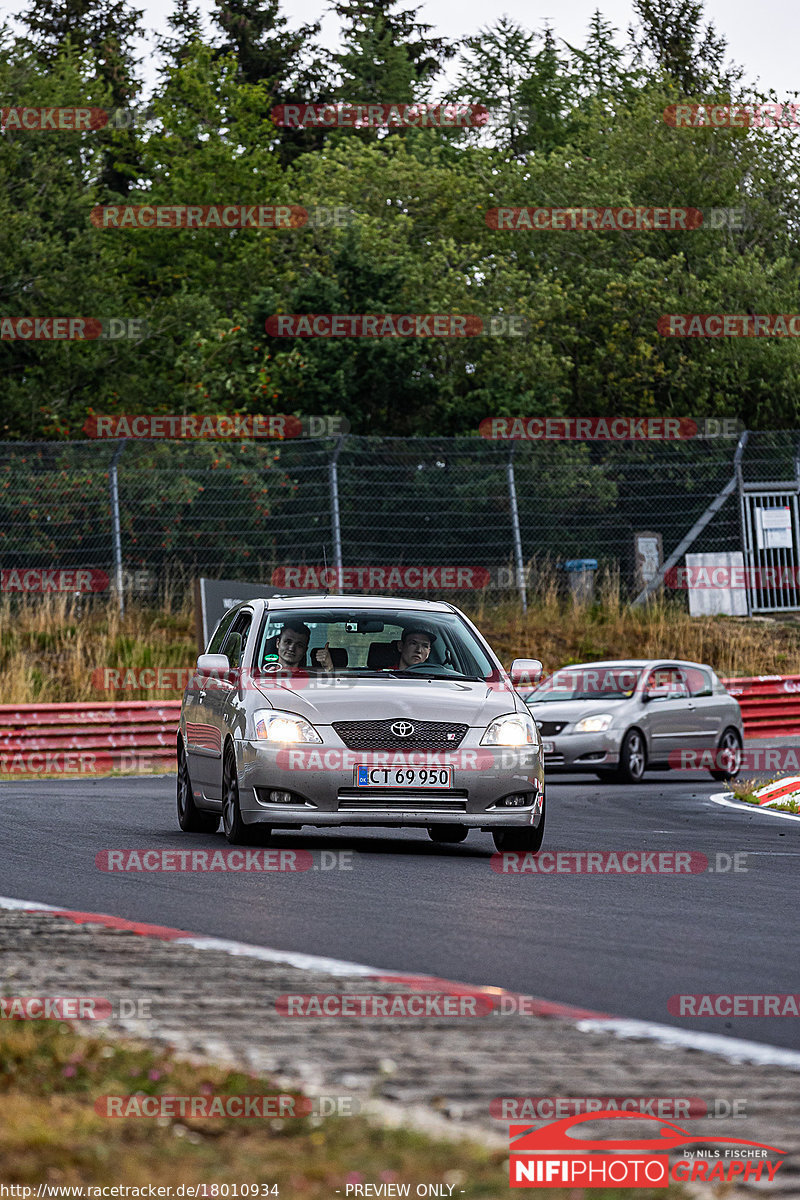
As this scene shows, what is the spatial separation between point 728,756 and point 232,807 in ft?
39.8

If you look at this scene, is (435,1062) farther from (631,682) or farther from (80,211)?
(80,211)

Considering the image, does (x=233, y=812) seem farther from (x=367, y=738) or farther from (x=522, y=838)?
(x=522, y=838)

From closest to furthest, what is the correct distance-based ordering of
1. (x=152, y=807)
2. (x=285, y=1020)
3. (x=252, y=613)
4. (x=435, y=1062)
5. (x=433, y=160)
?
(x=435, y=1062) → (x=285, y=1020) → (x=252, y=613) → (x=152, y=807) → (x=433, y=160)

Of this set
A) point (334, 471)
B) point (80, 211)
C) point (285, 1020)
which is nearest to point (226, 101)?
point (80, 211)

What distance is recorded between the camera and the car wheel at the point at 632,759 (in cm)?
2134

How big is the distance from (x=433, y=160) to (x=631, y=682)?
32.9 metres

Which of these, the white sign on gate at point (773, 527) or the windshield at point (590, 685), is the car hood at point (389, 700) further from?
the white sign on gate at point (773, 527)

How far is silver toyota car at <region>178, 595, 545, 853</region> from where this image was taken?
1139 centimetres

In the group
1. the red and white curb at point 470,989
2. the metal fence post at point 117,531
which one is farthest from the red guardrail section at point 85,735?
the red and white curb at point 470,989

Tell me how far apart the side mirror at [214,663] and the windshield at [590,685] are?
9.91 meters

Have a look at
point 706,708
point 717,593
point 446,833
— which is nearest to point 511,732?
point 446,833

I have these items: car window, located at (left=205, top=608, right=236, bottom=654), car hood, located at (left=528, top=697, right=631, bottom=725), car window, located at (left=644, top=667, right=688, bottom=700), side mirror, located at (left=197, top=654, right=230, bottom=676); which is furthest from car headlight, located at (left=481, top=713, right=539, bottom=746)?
car window, located at (left=644, top=667, right=688, bottom=700)

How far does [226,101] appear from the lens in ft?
178

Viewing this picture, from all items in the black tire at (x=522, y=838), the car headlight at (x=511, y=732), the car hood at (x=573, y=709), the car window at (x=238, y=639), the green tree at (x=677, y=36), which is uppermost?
the green tree at (x=677, y=36)
